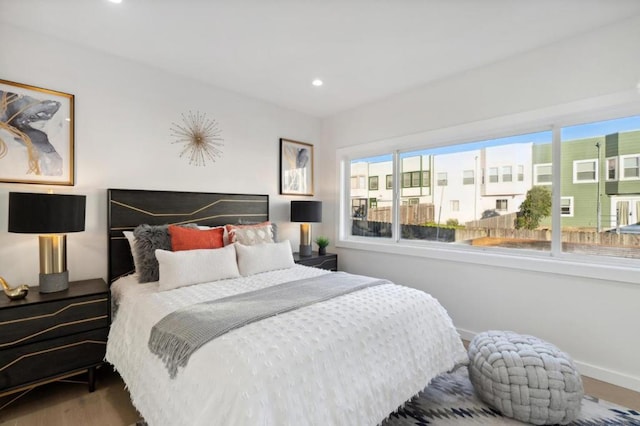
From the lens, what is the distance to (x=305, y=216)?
3824 mm

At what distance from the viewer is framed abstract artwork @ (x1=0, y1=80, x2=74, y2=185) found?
89.4 inches

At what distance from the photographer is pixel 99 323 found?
7.27 feet

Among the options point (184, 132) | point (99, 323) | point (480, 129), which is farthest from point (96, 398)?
point (480, 129)

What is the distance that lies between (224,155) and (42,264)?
1851 mm

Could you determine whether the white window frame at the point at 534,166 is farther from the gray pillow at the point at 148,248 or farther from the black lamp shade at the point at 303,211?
the gray pillow at the point at 148,248

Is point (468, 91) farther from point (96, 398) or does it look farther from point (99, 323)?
point (96, 398)

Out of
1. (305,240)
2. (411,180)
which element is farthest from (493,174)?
(305,240)

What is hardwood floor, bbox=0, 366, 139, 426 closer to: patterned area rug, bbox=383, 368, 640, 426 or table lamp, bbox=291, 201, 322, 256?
patterned area rug, bbox=383, 368, 640, 426

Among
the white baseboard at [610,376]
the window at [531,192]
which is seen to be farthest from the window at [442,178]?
the white baseboard at [610,376]

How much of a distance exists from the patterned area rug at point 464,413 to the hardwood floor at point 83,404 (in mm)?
166

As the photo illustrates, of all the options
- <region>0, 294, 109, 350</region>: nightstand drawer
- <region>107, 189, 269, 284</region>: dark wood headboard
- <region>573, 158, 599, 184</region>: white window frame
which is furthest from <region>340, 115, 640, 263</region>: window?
<region>0, 294, 109, 350</region>: nightstand drawer

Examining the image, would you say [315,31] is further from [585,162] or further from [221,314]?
[585,162]

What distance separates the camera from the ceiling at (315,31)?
208 centimetres

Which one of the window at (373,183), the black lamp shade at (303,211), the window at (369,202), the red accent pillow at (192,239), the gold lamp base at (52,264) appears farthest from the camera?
the window at (373,183)
